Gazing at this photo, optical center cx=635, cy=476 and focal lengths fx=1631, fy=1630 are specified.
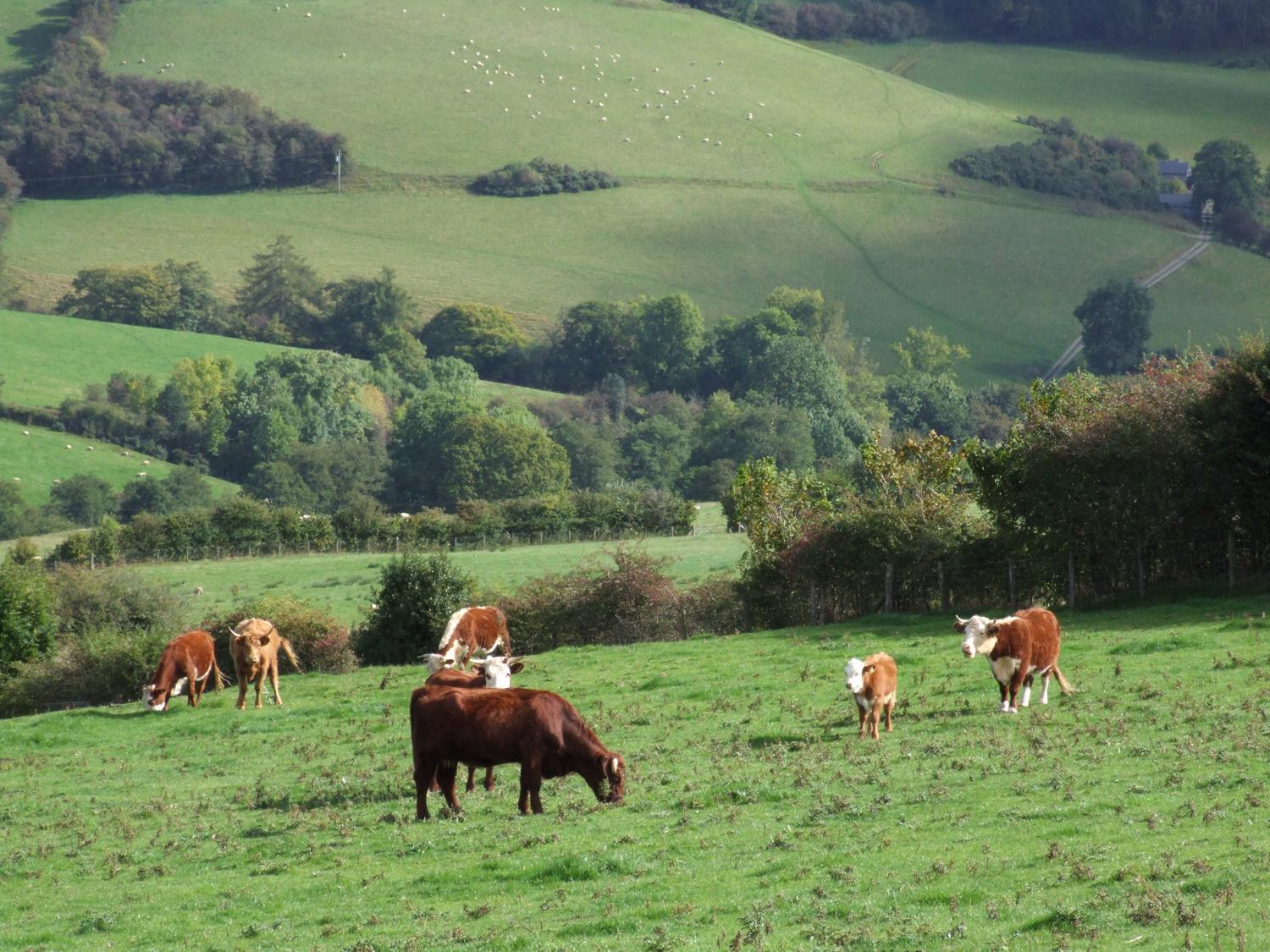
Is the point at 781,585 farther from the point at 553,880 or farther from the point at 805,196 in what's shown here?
the point at 805,196

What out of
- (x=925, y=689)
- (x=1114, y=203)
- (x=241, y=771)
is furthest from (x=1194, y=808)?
(x=1114, y=203)

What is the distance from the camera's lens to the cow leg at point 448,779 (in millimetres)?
19656

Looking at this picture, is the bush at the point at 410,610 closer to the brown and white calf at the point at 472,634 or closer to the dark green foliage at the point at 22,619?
the brown and white calf at the point at 472,634

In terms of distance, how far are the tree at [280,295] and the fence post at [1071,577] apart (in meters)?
127

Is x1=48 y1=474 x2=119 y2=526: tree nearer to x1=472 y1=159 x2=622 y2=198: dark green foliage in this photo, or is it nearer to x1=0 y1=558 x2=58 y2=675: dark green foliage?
x1=0 y1=558 x2=58 y2=675: dark green foliage

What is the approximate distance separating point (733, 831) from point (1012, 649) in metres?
7.84

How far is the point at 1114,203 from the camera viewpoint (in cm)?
18475

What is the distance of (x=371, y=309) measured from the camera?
6161 inches

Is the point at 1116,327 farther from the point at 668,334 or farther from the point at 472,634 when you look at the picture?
the point at 472,634

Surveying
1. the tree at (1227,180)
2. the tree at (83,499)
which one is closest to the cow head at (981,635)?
the tree at (83,499)

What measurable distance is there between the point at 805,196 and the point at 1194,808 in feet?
523

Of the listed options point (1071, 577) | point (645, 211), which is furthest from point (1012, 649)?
point (645, 211)

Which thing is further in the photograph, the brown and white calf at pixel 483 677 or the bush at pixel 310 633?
the bush at pixel 310 633

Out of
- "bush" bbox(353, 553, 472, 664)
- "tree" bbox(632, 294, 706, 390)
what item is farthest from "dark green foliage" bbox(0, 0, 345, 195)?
"bush" bbox(353, 553, 472, 664)
